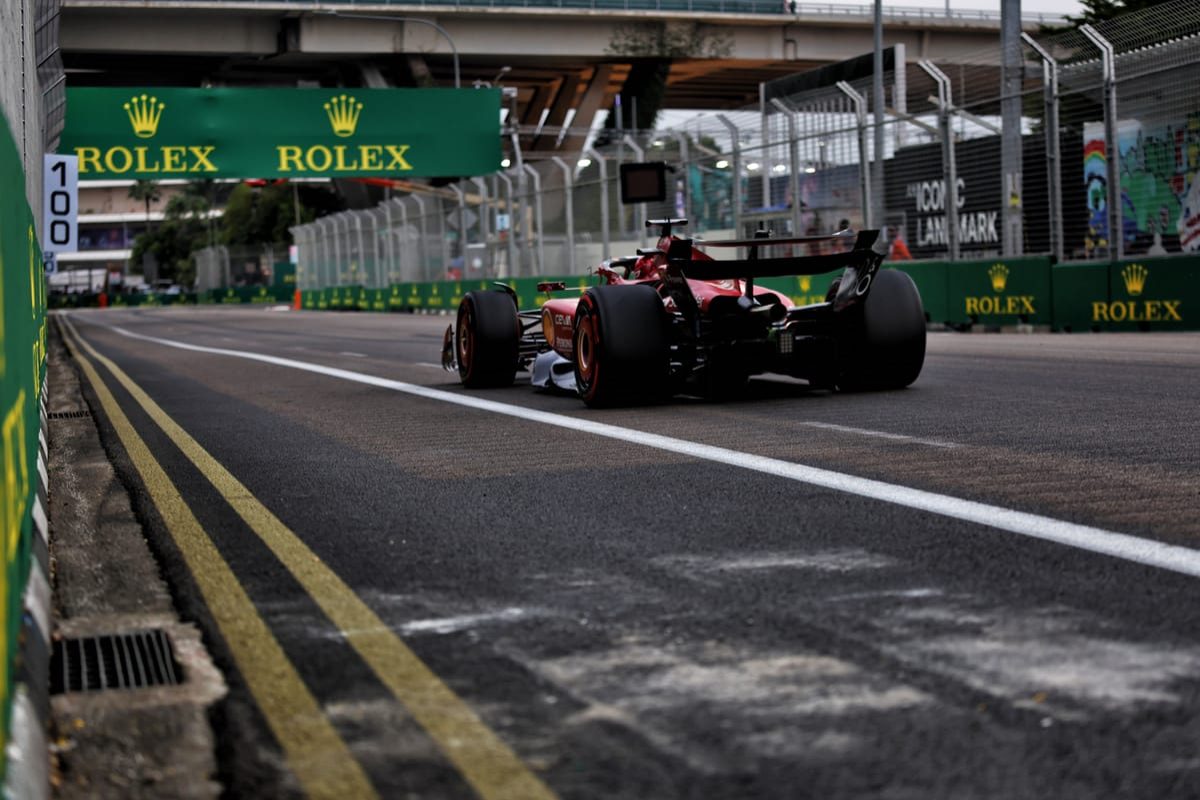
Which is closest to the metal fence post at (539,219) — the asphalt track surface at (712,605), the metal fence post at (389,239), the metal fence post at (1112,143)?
the metal fence post at (389,239)

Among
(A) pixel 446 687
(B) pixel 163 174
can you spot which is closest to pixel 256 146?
(B) pixel 163 174

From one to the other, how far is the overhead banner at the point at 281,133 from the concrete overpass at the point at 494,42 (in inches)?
423

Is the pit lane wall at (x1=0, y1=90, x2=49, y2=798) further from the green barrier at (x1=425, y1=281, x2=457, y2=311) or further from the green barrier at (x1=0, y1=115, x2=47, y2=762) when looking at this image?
the green barrier at (x1=425, y1=281, x2=457, y2=311)

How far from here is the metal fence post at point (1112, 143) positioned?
19.7m

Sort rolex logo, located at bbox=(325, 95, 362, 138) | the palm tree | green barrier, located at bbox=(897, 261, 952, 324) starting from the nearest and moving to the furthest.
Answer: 1. green barrier, located at bbox=(897, 261, 952, 324)
2. rolex logo, located at bbox=(325, 95, 362, 138)
3. the palm tree

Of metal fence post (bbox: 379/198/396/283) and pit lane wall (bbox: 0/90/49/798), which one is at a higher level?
metal fence post (bbox: 379/198/396/283)

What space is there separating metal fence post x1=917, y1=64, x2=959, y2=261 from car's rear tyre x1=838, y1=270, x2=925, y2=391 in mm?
12169

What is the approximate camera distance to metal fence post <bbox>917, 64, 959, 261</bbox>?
22562 mm

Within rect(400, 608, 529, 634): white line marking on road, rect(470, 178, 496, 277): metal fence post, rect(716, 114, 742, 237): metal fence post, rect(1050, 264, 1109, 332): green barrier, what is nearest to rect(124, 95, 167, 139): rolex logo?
rect(470, 178, 496, 277): metal fence post

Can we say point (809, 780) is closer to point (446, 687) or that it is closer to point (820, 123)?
point (446, 687)

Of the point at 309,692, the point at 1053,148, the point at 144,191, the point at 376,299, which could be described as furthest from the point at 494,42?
the point at 144,191

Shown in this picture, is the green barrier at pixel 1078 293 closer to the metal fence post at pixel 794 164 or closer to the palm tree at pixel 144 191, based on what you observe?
the metal fence post at pixel 794 164

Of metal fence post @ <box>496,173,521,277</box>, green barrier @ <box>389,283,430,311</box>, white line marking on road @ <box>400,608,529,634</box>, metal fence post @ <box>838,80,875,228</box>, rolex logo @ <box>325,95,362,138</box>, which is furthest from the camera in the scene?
green barrier @ <box>389,283,430,311</box>

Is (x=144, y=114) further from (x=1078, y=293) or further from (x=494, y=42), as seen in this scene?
(x=1078, y=293)
